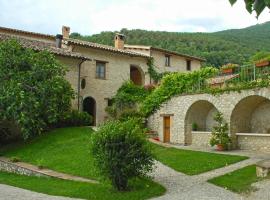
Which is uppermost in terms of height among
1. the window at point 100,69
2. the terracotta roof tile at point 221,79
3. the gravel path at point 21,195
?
the window at point 100,69

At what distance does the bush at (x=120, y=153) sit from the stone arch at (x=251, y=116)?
361 inches

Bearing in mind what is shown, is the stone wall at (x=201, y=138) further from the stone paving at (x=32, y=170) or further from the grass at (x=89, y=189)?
the grass at (x=89, y=189)

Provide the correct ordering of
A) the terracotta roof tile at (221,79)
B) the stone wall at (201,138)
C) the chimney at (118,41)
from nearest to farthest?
1. the terracotta roof tile at (221,79)
2. the stone wall at (201,138)
3. the chimney at (118,41)

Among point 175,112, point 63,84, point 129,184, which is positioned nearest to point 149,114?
point 175,112

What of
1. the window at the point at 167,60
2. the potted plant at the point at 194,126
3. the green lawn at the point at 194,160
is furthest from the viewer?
the window at the point at 167,60

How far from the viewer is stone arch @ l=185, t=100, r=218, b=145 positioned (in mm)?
23609

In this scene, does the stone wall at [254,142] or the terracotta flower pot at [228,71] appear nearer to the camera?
the stone wall at [254,142]

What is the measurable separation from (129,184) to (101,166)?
1238 millimetres

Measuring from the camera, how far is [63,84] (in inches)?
878

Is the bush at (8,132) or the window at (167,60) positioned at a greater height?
the window at (167,60)

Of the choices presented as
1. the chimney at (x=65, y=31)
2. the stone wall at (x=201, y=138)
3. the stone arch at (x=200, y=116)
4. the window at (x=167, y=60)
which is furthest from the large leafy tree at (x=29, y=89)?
the window at (x=167, y=60)

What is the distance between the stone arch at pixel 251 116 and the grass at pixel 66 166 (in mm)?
7451

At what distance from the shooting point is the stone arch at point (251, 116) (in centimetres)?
2033

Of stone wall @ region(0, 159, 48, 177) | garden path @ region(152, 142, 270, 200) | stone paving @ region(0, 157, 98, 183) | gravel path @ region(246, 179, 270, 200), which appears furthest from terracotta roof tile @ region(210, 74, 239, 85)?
stone wall @ region(0, 159, 48, 177)
